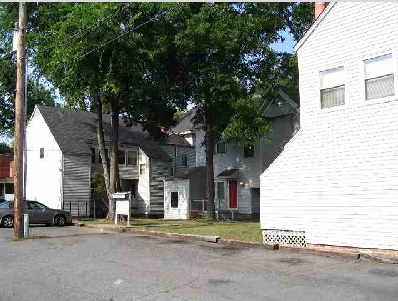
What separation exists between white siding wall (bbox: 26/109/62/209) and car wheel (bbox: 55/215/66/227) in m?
8.83

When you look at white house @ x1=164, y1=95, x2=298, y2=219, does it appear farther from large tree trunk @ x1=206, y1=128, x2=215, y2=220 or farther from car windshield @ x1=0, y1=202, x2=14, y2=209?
car windshield @ x1=0, y1=202, x2=14, y2=209

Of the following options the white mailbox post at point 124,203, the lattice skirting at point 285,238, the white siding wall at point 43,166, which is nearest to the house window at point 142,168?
the white siding wall at point 43,166

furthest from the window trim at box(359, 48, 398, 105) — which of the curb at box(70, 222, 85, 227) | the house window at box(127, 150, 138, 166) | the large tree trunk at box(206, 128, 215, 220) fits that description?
the house window at box(127, 150, 138, 166)

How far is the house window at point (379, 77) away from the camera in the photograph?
13054 millimetres

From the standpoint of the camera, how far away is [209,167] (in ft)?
99.9

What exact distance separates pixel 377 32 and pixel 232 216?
2026cm

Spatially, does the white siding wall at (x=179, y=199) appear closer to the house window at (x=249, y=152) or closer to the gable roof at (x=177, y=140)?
the house window at (x=249, y=152)

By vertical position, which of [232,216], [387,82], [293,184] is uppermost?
[387,82]

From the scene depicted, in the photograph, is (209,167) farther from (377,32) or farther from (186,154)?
(377,32)

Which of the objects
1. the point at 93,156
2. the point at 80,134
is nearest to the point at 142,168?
the point at 93,156

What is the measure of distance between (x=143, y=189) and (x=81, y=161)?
19.5ft

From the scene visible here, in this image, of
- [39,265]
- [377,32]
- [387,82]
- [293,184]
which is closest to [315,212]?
[293,184]

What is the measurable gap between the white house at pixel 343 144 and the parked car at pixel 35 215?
15.1 meters

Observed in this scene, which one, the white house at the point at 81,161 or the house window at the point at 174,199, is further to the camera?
the house window at the point at 174,199
